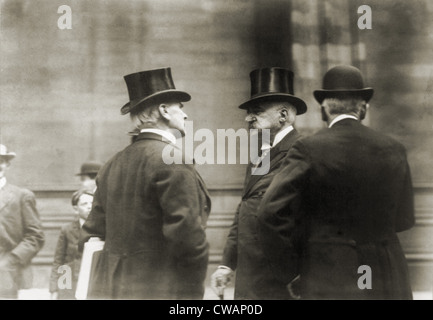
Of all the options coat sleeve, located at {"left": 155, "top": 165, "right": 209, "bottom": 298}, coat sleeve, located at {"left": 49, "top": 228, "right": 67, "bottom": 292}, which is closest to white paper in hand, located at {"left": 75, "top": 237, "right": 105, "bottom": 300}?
coat sleeve, located at {"left": 155, "top": 165, "right": 209, "bottom": 298}

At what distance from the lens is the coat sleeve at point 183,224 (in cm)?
287

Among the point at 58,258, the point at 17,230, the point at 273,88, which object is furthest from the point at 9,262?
the point at 273,88

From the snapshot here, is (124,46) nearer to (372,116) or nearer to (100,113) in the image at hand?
(100,113)

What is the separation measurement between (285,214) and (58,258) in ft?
7.38

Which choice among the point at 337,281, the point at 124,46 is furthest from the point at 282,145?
the point at 124,46

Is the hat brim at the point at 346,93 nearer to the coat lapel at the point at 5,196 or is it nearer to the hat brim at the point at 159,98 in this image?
the hat brim at the point at 159,98

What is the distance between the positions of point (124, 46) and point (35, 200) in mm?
1470

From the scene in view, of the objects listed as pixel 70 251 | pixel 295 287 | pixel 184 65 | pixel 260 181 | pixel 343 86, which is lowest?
pixel 295 287

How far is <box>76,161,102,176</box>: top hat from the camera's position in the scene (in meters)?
4.56

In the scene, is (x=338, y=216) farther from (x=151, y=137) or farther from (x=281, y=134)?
(x=151, y=137)

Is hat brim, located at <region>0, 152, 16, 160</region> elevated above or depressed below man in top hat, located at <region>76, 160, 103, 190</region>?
Answer: above

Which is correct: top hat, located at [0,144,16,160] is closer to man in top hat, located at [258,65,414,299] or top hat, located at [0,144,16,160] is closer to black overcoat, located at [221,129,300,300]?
black overcoat, located at [221,129,300,300]

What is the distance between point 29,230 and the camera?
4.43 meters

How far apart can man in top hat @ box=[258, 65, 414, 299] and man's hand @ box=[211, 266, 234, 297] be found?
1.66 feet
